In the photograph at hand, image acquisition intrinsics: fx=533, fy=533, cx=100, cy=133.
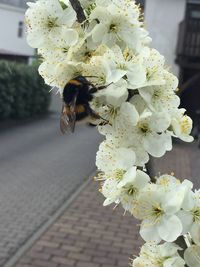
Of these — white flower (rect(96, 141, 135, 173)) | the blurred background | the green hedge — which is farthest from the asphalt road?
white flower (rect(96, 141, 135, 173))

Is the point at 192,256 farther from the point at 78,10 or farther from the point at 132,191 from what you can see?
the point at 78,10

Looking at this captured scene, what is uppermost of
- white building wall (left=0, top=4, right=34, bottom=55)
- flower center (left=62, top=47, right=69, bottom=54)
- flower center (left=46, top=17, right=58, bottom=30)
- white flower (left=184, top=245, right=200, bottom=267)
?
flower center (left=46, top=17, right=58, bottom=30)

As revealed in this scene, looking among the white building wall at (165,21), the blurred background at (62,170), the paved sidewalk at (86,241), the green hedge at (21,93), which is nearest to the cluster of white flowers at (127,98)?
the blurred background at (62,170)

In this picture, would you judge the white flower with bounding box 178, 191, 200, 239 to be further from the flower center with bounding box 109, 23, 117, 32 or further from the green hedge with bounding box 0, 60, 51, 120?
the green hedge with bounding box 0, 60, 51, 120

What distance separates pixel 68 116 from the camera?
64.0 inches

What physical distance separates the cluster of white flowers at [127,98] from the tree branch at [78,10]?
0.04 feet

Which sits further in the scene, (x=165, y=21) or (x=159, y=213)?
(x=165, y=21)

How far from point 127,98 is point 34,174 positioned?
433 inches

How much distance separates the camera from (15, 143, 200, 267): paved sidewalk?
Answer: 22.0 ft

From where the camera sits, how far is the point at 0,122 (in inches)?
813

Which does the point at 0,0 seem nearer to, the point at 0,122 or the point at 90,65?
the point at 0,122

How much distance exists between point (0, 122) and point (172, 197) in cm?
1963

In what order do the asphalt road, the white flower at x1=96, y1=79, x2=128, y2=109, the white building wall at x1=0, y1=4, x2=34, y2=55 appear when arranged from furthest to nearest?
the white building wall at x1=0, y1=4, x2=34, y2=55, the asphalt road, the white flower at x1=96, y1=79, x2=128, y2=109

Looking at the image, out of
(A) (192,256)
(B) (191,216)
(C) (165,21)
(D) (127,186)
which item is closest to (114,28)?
(D) (127,186)
